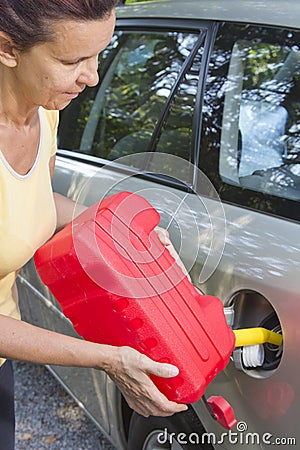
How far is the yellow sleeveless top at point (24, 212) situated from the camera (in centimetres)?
167

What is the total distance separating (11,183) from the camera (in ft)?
5.52

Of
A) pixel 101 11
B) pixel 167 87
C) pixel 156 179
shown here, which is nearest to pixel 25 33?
pixel 101 11

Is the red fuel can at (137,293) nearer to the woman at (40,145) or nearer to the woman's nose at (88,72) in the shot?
the woman at (40,145)

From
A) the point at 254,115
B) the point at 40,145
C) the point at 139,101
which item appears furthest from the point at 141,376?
the point at 139,101

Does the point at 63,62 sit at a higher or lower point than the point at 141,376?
higher

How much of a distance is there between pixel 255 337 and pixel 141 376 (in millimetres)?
337

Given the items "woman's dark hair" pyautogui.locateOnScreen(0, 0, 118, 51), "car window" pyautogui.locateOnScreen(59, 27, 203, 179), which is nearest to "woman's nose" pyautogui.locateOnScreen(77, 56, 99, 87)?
"woman's dark hair" pyautogui.locateOnScreen(0, 0, 118, 51)

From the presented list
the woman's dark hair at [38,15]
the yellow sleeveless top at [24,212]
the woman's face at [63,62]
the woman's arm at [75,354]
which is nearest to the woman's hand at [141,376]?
the woman's arm at [75,354]

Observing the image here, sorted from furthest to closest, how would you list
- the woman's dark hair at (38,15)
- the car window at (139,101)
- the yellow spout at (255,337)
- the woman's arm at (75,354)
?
the car window at (139,101) < the yellow spout at (255,337) < the woman's arm at (75,354) < the woman's dark hair at (38,15)

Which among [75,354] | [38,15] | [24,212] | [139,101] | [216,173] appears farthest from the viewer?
[139,101]

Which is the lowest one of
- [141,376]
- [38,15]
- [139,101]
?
[141,376]

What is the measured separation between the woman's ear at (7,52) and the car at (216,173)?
1.87 feet

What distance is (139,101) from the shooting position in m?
2.77

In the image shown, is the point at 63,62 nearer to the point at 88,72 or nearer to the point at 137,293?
the point at 88,72
